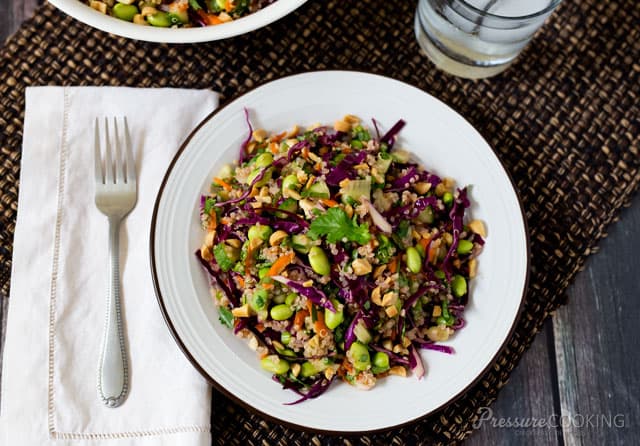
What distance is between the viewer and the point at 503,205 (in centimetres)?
197

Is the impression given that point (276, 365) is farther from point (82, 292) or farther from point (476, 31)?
point (476, 31)

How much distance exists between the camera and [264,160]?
1.89 metres

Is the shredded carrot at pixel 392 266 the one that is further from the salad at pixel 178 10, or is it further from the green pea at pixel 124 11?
the green pea at pixel 124 11

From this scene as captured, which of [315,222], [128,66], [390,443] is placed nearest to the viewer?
[315,222]

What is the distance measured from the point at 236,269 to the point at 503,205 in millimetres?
869

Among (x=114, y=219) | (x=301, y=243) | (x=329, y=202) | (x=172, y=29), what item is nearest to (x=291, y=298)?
(x=301, y=243)

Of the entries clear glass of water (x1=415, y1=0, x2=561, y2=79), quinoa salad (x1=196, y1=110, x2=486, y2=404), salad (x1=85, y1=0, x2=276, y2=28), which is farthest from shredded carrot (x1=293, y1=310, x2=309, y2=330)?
clear glass of water (x1=415, y1=0, x2=561, y2=79)

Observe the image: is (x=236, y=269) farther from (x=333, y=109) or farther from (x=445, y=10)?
(x=445, y=10)

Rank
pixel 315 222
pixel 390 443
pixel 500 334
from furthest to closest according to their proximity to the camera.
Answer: pixel 390 443 < pixel 500 334 < pixel 315 222

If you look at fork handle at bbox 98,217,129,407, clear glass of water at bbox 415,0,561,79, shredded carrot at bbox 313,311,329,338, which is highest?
clear glass of water at bbox 415,0,561,79

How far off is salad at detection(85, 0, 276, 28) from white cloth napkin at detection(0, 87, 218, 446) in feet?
0.89

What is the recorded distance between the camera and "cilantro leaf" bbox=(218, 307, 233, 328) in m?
1.87

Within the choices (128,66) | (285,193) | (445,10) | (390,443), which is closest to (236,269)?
(285,193)

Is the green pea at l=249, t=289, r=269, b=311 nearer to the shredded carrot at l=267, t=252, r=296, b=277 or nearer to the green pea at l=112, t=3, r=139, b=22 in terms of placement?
the shredded carrot at l=267, t=252, r=296, b=277
